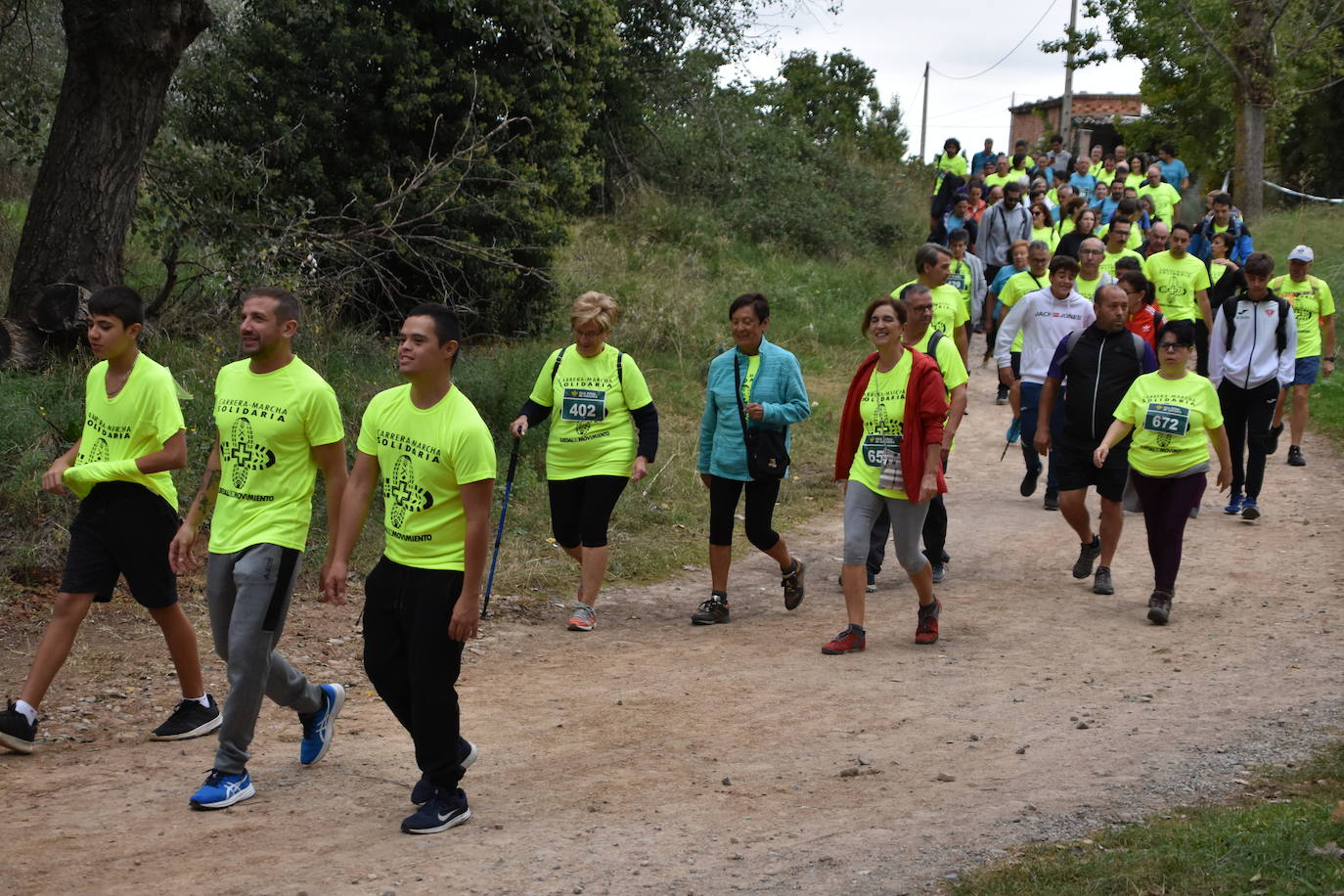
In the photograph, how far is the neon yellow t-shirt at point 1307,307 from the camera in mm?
11625

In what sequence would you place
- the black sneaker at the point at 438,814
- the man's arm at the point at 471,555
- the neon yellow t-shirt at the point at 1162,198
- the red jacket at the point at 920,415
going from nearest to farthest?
1. the man's arm at the point at 471,555
2. the black sneaker at the point at 438,814
3. the red jacket at the point at 920,415
4. the neon yellow t-shirt at the point at 1162,198

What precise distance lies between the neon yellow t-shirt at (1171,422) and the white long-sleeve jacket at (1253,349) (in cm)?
231

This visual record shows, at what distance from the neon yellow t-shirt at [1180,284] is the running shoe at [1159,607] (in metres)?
5.03

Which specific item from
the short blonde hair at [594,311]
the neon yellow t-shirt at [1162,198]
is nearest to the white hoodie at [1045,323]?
the short blonde hair at [594,311]

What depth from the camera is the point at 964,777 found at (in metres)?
5.47

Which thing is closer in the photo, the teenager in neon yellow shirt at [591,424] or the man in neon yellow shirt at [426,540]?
the man in neon yellow shirt at [426,540]

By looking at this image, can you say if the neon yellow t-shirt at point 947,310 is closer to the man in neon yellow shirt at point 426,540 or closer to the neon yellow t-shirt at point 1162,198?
the man in neon yellow shirt at point 426,540

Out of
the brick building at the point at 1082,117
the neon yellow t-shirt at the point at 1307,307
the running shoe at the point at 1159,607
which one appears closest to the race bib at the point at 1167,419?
the running shoe at the point at 1159,607

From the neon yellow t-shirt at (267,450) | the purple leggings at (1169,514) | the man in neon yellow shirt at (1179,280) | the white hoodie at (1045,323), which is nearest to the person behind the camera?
the neon yellow t-shirt at (267,450)

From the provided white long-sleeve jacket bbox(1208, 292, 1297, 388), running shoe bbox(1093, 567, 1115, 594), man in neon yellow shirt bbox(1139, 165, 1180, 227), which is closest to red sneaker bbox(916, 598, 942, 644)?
running shoe bbox(1093, 567, 1115, 594)

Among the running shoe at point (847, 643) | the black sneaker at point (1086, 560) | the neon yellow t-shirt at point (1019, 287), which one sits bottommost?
the running shoe at point (847, 643)

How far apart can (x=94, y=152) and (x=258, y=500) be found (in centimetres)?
595

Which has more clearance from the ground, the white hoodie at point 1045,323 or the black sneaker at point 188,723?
the white hoodie at point 1045,323

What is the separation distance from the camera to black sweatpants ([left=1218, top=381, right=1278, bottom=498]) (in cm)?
1049
